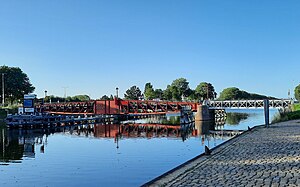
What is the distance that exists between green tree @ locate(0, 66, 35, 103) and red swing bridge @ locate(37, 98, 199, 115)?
11401 mm

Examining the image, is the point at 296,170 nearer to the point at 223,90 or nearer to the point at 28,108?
the point at 28,108

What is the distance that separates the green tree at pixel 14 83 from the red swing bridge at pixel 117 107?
1140 cm

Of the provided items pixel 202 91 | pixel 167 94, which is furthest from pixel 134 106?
pixel 202 91

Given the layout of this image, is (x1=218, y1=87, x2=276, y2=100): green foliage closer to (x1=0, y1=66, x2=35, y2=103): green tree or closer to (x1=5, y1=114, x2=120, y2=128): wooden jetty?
(x1=0, y1=66, x2=35, y2=103): green tree

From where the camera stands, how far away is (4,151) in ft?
77.2

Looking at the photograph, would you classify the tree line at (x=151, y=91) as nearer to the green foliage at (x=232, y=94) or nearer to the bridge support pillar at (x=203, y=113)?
the green foliage at (x=232, y=94)

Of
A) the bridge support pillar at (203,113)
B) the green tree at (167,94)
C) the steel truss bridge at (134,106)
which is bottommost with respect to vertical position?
the bridge support pillar at (203,113)

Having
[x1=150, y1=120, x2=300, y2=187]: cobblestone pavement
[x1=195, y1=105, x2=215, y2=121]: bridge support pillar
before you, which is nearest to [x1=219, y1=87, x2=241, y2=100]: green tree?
[x1=195, y1=105, x2=215, y2=121]: bridge support pillar

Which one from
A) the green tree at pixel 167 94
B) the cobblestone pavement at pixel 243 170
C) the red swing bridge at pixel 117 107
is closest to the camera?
the cobblestone pavement at pixel 243 170

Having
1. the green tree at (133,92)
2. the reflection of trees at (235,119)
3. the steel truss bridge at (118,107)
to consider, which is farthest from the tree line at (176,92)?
the steel truss bridge at (118,107)

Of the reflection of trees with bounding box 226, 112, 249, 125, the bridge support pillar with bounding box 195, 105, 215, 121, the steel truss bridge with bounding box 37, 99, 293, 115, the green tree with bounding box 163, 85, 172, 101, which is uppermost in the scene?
the green tree with bounding box 163, 85, 172, 101

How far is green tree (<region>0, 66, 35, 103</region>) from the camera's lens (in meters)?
86.9

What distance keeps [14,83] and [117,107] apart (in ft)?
108

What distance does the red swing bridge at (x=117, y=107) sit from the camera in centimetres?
6500
